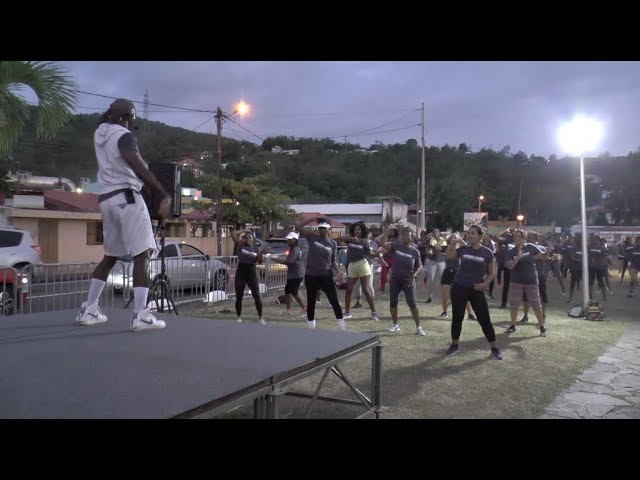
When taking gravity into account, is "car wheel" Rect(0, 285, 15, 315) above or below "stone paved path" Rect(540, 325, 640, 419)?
above

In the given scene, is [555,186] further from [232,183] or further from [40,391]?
[40,391]

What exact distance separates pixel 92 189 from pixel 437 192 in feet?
127

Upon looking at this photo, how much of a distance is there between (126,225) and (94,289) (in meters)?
0.70

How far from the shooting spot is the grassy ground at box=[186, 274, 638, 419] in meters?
5.17

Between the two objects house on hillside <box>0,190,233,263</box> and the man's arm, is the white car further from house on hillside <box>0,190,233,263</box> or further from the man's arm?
house on hillside <box>0,190,233,263</box>

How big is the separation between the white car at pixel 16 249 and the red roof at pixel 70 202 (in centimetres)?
1304

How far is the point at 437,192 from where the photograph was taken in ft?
205

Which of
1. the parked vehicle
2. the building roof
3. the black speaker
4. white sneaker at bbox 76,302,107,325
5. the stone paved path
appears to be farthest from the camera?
the building roof

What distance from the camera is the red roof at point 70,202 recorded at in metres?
24.5

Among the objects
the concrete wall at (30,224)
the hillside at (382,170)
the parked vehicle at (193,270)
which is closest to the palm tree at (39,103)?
the parked vehicle at (193,270)

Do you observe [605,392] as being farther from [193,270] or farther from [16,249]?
[16,249]

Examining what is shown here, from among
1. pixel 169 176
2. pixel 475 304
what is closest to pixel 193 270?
pixel 169 176

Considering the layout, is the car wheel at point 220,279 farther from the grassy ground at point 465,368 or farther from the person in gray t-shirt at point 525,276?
the person in gray t-shirt at point 525,276

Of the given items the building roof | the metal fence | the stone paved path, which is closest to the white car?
the metal fence
